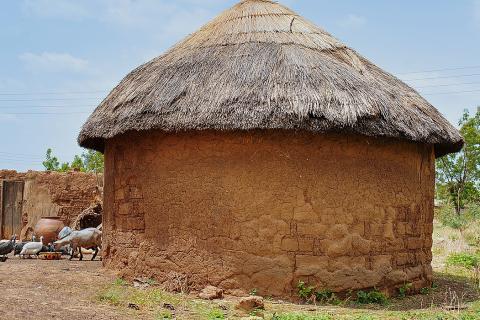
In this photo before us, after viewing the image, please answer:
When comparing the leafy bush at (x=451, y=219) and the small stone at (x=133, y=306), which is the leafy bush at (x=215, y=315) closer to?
the small stone at (x=133, y=306)

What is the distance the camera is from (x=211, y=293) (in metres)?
6.77

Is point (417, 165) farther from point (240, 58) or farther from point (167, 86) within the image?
point (167, 86)

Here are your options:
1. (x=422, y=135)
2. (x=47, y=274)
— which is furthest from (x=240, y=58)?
(x=47, y=274)

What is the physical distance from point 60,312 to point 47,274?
8.07 feet

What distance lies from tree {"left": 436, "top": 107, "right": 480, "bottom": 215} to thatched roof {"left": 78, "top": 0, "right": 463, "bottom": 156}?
58.5 ft

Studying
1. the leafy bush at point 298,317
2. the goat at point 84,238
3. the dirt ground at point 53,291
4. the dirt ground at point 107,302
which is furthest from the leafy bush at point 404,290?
the goat at point 84,238

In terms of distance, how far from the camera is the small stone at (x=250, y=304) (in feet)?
20.0

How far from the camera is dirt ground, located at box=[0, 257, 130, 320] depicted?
5.46 metres

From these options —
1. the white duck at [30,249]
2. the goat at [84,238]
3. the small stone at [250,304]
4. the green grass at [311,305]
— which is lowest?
the green grass at [311,305]

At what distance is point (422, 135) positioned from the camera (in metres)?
7.24

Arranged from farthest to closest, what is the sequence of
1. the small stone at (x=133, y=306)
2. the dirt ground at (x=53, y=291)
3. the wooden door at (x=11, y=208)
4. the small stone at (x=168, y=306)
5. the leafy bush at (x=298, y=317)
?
the wooden door at (x=11, y=208), the small stone at (x=168, y=306), the small stone at (x=133, y=306), the leafy bush at (x=298, y=317), the dirt ground at (x=53, y=291)

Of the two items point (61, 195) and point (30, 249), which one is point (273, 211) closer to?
point (30, 249)

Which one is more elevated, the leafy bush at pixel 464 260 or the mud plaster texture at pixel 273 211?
the mud plaster texture at pixel 273 211

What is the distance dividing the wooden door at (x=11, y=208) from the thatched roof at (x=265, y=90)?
6.43 meters
